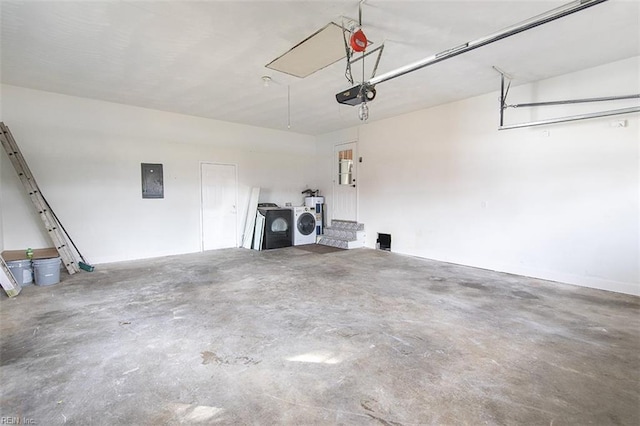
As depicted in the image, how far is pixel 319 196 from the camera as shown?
8430 millimetres

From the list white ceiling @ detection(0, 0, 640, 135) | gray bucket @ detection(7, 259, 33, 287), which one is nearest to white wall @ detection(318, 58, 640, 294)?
white ceiling @ detection(0, 0, 640, 135)

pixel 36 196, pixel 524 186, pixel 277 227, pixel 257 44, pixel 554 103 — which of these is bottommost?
pixel 277 227

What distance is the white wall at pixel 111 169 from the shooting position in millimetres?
4727

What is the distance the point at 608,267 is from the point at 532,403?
3.31 meters

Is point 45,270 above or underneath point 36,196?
underneath

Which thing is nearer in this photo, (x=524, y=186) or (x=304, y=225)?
(x=524, y=186)

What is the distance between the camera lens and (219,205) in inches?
270

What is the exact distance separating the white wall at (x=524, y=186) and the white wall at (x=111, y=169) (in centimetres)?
389

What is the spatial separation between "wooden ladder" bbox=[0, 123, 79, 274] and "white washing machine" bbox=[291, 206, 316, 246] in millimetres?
4253

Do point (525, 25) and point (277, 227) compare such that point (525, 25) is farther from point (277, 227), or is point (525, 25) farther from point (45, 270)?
point (45, 270)

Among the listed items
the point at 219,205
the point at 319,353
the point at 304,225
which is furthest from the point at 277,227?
the point at 319,353

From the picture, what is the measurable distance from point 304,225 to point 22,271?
16.7 feet

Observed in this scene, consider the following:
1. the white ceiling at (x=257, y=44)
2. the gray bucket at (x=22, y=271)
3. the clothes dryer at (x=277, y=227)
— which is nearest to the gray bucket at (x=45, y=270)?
the gray bucket at (x=22, y=271)

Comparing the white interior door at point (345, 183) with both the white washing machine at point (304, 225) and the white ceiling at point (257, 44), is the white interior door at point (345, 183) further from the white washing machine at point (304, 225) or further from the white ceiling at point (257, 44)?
the white ceiling at point (257, 44)
